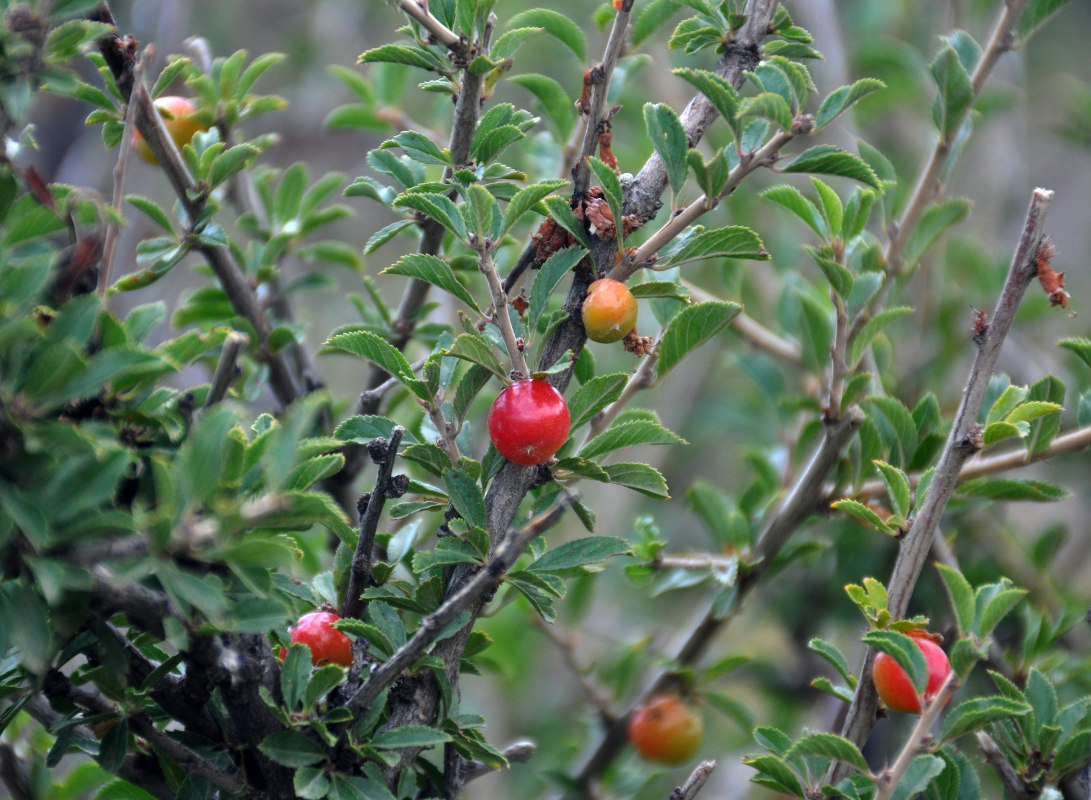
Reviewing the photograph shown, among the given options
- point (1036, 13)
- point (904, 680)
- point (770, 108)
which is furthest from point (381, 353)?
point (1036, 13)

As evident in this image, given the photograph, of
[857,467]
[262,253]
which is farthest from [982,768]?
[262,253]

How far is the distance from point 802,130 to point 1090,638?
1769 millimetres

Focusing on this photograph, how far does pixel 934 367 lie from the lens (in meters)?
2.23

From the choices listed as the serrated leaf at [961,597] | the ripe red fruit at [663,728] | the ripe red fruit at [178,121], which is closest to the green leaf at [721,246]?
the serrated leaf at [961,597]

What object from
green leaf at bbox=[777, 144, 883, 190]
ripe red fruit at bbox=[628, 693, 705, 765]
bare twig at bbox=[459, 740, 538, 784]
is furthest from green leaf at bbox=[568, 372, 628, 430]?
ripe red fruit at bbox=[628, 693, 705, 765]

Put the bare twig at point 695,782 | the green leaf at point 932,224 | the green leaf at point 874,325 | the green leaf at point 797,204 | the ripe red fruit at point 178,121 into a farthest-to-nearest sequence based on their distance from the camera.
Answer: the green leaf at point 932,224 < the ripe red fruit at point 178,121 < the green leaf at point 874,325 < the green leaf at point 797,204 < the bare twig at point 695,782

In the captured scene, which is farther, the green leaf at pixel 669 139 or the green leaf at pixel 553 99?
the green leaf at pixel 553 99

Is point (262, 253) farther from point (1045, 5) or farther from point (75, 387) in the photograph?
point (1045, 5)

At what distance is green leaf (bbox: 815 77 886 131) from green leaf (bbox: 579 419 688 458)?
370 mm

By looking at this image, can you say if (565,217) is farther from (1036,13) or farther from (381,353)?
(1036,13)

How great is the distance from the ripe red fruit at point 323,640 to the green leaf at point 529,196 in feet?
1.62

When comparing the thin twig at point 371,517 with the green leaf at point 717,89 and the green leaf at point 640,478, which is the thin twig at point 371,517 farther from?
the green leaf at point 717,89

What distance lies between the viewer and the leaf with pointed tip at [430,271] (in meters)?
0.92

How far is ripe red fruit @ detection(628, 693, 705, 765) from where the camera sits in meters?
1.73
